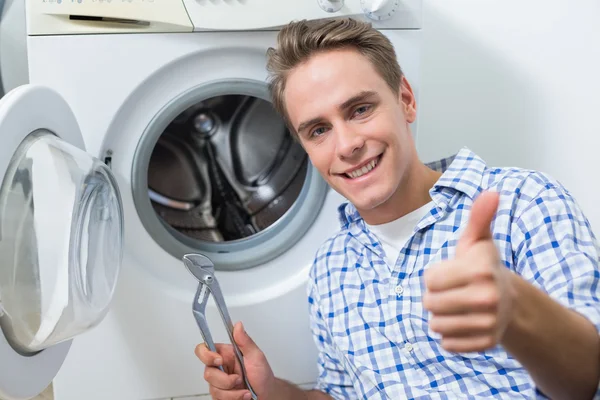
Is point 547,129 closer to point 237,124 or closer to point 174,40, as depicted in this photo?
point 237,124

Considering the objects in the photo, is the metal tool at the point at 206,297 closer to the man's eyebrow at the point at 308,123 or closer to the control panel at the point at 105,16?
the man's eyebrow at the point at 308,123

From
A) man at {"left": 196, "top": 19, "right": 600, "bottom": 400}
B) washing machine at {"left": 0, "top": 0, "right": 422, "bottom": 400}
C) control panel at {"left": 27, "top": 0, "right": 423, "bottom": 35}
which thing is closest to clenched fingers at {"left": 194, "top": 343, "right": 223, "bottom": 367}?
man at {"left": 196, "top": 19, "right": 600, "bottom": 400}

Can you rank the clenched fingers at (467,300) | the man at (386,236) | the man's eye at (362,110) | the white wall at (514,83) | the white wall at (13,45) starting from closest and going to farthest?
the clenched fingers at (467,300)
the man at (386,236)
the man's eye at (362,110)
the white wall at (13,45)
the white wall at (514,83)

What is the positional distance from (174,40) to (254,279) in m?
0.45

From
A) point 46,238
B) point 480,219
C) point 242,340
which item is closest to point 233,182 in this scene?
point 242,340

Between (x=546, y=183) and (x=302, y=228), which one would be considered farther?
(x=302, y=228)

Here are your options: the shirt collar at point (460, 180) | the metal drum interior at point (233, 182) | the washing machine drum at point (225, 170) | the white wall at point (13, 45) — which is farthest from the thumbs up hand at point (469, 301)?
the white wall at point (13, 45)

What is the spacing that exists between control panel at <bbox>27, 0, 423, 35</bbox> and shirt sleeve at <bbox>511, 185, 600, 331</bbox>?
434mm

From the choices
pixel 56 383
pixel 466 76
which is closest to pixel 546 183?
pixel 466 76

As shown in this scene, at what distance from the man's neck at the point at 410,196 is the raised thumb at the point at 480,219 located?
42 centimetres

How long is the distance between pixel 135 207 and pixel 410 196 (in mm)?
471

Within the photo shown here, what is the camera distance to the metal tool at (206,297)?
919 millimetres

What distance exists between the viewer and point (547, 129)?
132 cm

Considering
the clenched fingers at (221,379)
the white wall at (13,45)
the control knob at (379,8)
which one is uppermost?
the white wall at (13,45)
